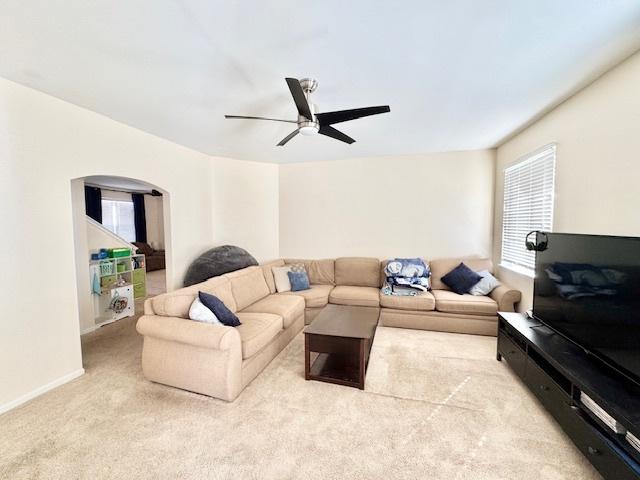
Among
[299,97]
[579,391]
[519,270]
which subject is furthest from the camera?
[519,270]

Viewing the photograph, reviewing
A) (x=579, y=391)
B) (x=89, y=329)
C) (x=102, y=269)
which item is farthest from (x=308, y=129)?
(x=89, y=329)

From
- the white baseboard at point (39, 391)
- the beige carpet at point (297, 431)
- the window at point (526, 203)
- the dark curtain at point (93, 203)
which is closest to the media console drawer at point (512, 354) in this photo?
the beige carpet at point (297, 431)

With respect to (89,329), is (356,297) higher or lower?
higher

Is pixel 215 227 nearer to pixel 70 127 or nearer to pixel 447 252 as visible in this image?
pixel 70 127

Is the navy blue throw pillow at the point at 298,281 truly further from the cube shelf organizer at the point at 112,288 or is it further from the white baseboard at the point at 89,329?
the white baseboard at the point at 89,329

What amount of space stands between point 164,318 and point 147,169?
1.99 m

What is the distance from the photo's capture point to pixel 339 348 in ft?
8.00

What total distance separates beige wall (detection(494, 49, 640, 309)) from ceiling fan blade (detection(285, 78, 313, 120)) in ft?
7.42

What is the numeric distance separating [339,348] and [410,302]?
5.15 feet

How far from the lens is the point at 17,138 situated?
215 cm

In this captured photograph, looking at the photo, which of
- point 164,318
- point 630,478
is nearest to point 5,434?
point 164,318

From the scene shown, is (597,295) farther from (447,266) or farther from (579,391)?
(447,266)

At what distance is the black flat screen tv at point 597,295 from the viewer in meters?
1.54

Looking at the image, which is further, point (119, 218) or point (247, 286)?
point (119, 218)
